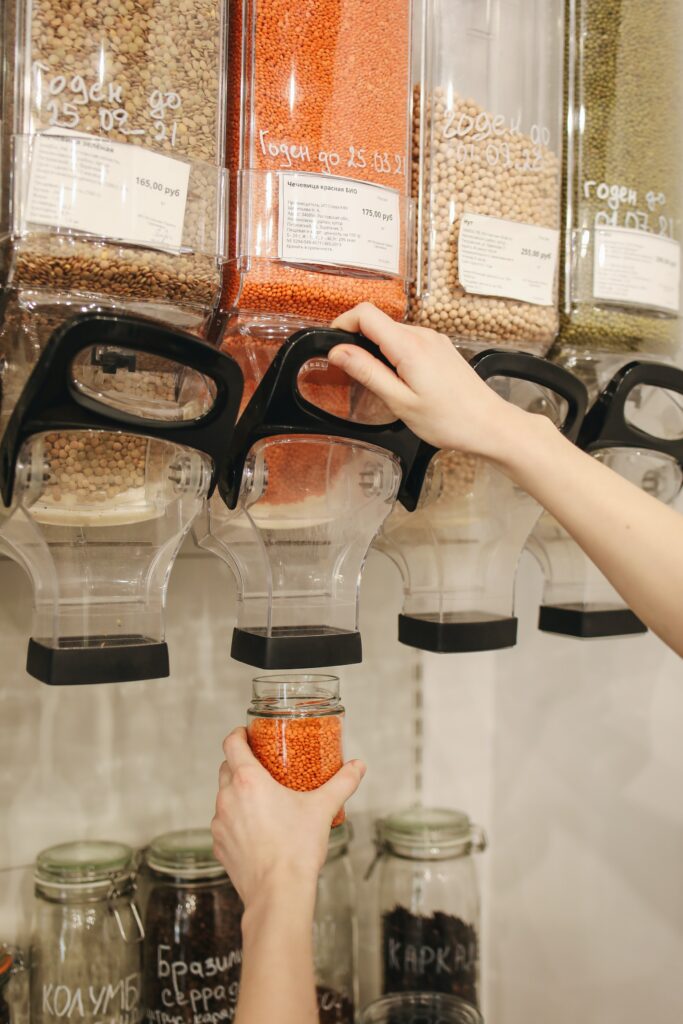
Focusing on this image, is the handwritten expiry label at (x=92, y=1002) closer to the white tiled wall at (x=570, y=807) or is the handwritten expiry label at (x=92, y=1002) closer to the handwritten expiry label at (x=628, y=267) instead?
the white tiled wall at (x=570, y=807)

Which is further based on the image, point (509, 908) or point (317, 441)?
point (509, 908)

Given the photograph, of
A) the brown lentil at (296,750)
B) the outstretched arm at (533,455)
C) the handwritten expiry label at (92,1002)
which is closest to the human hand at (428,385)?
the outstretched arm at (533,455)

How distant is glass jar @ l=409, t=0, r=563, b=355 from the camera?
0.93 meters

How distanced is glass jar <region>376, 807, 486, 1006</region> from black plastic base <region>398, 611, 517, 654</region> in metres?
0.41

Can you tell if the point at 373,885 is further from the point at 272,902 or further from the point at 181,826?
the point at 272,902

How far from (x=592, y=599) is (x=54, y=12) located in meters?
0.83

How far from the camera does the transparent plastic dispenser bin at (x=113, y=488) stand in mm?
740

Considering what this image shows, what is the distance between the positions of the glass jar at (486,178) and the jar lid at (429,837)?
0.69 metres

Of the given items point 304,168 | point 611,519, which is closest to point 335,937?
point 611,519

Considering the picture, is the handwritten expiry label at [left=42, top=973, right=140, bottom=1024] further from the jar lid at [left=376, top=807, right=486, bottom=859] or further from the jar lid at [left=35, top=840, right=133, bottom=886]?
the jar lid at [left=376, top=807, right=486, bottom=859]

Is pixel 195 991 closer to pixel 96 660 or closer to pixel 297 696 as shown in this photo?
pixel 297 696

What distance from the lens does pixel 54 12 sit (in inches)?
28.7

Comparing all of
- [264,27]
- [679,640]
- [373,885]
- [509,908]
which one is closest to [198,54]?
[264,27]

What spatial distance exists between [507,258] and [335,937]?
0.86m
